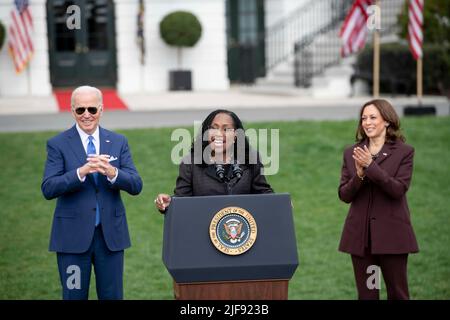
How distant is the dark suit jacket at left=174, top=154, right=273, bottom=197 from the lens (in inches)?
215

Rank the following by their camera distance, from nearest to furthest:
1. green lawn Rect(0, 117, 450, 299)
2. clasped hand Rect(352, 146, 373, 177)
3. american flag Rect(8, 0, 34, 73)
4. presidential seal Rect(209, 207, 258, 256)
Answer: presidential seal Rect(209, 207, 258, 256) → clasped hand Rect(352, 146, 373, 177) → green lawn Rect(0, 117, 450, 299) → american flag Rect(8, 0, 34, 73)

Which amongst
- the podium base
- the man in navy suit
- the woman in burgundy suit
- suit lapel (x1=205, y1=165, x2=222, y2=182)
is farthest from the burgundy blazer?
the man in navy suit

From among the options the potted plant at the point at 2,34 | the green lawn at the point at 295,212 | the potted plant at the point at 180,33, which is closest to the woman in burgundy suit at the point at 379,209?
the green lawn at the point at 295,212

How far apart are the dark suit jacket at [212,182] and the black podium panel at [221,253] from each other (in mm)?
477

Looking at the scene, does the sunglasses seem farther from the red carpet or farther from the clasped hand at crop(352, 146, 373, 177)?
the red carpet

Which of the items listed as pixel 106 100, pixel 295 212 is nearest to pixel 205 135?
pixel 295 212

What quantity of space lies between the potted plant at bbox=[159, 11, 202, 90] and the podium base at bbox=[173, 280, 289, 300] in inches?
785

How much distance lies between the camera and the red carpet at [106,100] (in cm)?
1966

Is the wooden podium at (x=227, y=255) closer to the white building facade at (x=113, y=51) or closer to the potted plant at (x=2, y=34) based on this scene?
the potted plant at (x=2, y=34)

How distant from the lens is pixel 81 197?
5.53 m

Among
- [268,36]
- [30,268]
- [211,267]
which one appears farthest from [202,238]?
[268,36]

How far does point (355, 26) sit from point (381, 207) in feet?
38.8

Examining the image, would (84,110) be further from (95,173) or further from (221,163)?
(221,163)
